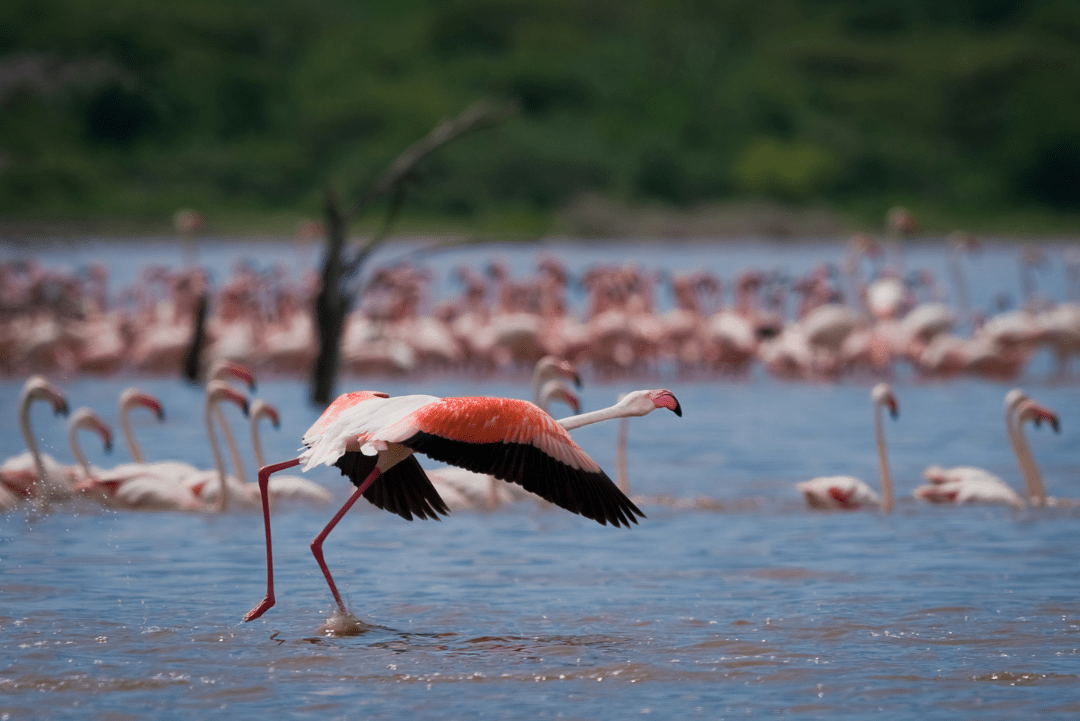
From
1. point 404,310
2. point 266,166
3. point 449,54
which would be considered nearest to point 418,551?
point 404,310

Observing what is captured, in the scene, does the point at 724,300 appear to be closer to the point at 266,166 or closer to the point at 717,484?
the point at 717,484

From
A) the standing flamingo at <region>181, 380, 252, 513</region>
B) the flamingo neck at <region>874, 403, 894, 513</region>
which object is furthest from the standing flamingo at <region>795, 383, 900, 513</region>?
the standing flamingo at <region>181, 380, 252, 513</region>

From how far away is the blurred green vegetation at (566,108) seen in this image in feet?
182

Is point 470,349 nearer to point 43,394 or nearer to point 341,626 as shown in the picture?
point 43,394

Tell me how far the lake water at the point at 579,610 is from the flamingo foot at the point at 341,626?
6 centimetres

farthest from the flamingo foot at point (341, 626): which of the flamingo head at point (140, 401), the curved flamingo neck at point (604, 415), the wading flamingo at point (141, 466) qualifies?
the flamingo head at point (140, 401)

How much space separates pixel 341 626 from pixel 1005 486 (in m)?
4.18

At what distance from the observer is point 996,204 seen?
58.5m

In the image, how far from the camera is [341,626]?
6098 mm

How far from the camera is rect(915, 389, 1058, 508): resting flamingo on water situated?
338 inches

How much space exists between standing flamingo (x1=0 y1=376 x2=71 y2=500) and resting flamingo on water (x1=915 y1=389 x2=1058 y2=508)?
15.2ft

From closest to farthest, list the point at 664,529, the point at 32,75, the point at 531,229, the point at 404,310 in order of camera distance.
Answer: the point at 664,529, the point at 32,75, the point at 404,310, the point at 531,229

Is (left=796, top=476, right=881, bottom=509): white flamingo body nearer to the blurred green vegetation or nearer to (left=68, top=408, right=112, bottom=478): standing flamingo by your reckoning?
(left=68, top=408, right=112, bottom=478): standing flamingo

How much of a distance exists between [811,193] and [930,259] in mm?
19283
